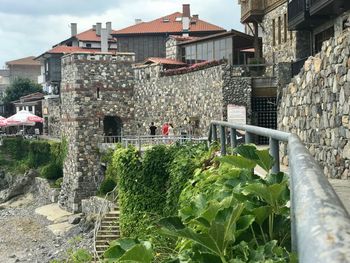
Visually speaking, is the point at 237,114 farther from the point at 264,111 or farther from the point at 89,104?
the point at 89,104

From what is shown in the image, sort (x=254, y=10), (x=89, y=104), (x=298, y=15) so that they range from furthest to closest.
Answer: (x=254, y=10)
(x=89, y=104)
(x=298, y=15)

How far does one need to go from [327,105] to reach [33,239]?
70.5 ft

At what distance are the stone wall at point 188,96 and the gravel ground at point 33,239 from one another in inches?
309

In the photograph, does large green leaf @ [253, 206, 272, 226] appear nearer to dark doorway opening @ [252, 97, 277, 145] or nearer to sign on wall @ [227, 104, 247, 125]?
sign on wall @ [227, 104, 247, 125]

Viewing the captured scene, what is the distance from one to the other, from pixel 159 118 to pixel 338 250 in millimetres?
33419

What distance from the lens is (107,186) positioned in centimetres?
2898

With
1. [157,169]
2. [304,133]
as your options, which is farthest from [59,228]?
[304,133]

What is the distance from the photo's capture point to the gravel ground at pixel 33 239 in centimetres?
2470

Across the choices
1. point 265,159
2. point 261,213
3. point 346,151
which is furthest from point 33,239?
point 261,213

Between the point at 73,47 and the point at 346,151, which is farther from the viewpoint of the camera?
the point at 73,47

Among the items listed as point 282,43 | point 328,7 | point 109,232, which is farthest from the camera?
point 282,43

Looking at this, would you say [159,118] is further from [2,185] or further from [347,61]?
[347,61]

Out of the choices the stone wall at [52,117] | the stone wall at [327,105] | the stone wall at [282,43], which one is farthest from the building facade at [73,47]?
the stone wall at [327,105]

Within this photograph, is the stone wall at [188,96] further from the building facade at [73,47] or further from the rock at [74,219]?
the building facade at [73,47]
